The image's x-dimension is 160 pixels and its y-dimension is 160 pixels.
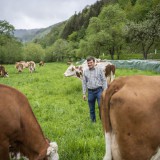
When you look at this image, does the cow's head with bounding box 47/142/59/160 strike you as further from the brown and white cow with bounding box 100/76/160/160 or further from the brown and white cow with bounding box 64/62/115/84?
the brown and white cow with bounding box 64/62/115/84

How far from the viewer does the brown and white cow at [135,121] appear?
143 inches

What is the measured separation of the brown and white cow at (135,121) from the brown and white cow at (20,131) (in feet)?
5.18

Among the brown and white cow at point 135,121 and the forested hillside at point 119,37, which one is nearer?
the brown and white cow at point 135,121

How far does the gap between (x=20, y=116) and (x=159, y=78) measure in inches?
88.3

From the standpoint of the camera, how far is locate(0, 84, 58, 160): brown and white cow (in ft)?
15.7

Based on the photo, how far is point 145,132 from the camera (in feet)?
12.0

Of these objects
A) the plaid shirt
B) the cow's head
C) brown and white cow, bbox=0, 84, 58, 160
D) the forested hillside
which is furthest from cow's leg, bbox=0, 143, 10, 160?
the forested hillside

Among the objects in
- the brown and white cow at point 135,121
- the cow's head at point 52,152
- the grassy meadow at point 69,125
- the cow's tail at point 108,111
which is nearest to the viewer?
the brown and white cow at point 135,121

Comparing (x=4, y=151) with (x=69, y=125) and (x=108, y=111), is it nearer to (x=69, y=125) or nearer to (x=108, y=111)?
(x=108, y=111)

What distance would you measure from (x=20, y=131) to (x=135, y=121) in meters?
2.05

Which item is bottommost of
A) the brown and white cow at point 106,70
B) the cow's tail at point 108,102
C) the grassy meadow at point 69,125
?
the grassy meadow at point 69,125

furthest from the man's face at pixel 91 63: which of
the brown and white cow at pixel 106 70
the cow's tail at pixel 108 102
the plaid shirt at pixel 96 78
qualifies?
the brown and white cow at pixel 106 70

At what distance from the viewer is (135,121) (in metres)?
3.69

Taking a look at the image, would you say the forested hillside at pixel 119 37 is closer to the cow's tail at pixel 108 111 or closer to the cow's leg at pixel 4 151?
the cow's leg at pixel 4 151
